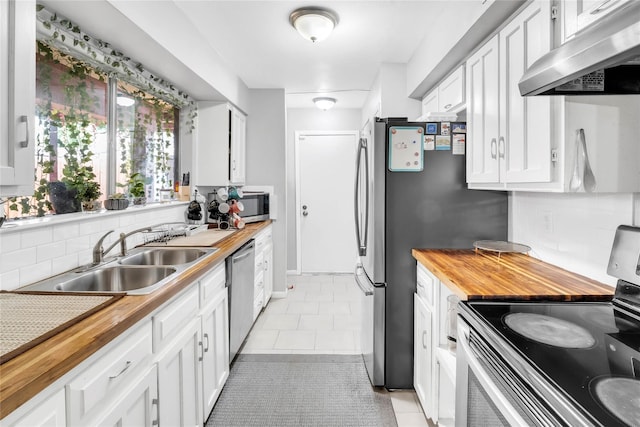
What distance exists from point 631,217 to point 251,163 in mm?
3569

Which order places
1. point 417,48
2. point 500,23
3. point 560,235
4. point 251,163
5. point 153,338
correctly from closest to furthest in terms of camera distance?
1. point 153,338
2. point 560,235
3. point 500,23
4. point 417,48
5. point 251,163

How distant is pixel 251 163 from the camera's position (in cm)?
428

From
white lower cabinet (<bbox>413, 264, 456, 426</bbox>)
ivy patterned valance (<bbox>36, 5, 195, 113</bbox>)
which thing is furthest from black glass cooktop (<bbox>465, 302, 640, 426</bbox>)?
ivy patterned valance (<bbox>36, 5, 195, 113</bbox>)

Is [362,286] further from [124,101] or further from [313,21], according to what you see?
[124,101]

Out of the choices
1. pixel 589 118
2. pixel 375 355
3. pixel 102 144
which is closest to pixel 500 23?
pixel 589 118

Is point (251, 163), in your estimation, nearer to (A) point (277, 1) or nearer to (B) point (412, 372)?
(A) point (277, 1)

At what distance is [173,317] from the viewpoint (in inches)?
58.4

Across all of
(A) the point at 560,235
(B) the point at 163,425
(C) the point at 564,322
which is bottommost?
(B) the point at 163,425

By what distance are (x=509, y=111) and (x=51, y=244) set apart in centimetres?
218

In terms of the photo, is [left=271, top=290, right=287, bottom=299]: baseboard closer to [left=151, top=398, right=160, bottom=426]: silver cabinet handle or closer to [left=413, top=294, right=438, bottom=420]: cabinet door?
[left=413, top=294, right=438, bottom=420]: cabinet door

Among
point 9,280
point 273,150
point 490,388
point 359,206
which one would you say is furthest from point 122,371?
point 273,150

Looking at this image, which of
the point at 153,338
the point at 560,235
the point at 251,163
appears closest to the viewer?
the point at 153,338

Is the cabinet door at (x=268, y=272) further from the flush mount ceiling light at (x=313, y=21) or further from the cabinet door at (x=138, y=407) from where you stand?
the cabinet door at (x=138, y=407)

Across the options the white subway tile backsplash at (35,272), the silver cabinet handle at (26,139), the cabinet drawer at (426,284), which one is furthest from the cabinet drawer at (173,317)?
the cabinet drawer at (426,284)
